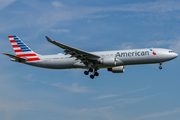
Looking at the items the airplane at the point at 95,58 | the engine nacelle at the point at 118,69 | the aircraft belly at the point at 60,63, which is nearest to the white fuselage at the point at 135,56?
the airplane at the point at 95,58

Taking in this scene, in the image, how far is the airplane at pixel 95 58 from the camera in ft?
114

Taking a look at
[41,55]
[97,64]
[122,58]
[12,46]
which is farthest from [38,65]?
[122,58]

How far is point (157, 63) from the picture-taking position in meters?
35.8

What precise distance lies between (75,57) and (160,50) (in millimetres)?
12111

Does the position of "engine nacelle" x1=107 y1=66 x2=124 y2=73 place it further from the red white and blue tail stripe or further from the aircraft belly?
the red white and blue tail stripe

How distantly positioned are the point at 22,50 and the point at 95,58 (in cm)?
1300

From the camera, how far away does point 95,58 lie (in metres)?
35.6

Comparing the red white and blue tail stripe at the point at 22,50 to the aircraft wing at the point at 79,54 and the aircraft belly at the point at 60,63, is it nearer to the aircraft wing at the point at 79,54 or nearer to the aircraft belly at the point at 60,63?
the aircraft belly at the point at 60,63

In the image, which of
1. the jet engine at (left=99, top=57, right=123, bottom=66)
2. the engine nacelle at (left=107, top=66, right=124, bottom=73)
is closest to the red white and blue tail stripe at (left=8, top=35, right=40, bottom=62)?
the jet engine at (left=99, top=57, right=123, bottom=66)

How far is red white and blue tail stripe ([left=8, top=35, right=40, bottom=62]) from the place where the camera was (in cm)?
3971

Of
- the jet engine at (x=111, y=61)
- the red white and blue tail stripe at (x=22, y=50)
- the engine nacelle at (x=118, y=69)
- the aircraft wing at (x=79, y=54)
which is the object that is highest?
the red white and blue tail stripe at (x=22, y=50)

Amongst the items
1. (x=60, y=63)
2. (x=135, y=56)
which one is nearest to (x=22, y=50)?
(x=60, y=63)

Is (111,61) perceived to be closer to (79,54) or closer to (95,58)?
(95,58)

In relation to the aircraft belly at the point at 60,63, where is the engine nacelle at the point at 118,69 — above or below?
below
